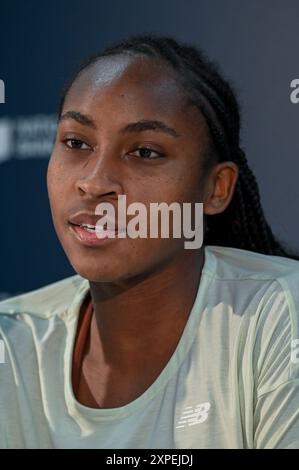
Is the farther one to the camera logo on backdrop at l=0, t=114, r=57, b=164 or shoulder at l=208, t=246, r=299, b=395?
logo on backdrop at l=0, t=114, r=57, b=164

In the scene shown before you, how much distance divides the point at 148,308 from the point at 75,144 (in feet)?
0.86

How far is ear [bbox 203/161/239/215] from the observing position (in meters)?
1.12

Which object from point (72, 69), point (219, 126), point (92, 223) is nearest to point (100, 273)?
point (92, 223)

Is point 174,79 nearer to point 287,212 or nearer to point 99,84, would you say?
point 99,84

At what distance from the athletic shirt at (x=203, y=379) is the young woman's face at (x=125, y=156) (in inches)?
5.1

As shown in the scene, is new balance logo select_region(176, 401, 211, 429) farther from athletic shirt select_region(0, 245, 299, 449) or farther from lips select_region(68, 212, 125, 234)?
lips select_region(68, 212, 125, 234)

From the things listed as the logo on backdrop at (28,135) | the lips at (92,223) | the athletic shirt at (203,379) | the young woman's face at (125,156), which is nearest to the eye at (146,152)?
the young woman's face at (125,156)

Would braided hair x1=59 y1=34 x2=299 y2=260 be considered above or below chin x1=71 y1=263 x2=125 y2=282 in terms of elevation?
above

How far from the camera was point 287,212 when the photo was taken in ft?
3.96

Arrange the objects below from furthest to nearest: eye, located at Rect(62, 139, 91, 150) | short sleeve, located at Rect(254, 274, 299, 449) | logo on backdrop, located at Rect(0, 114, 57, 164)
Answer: logo on backdrop, located at Rect(0, 114, 57, 164) < eye, located at Rect(62, 139, 91, 150) < short sleeve, located at Rect(254, 274, 299, 449)

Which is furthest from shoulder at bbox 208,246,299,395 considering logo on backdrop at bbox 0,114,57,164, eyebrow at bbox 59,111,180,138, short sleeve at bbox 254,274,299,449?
logo on backdrop at bbox 0,114,57,164
